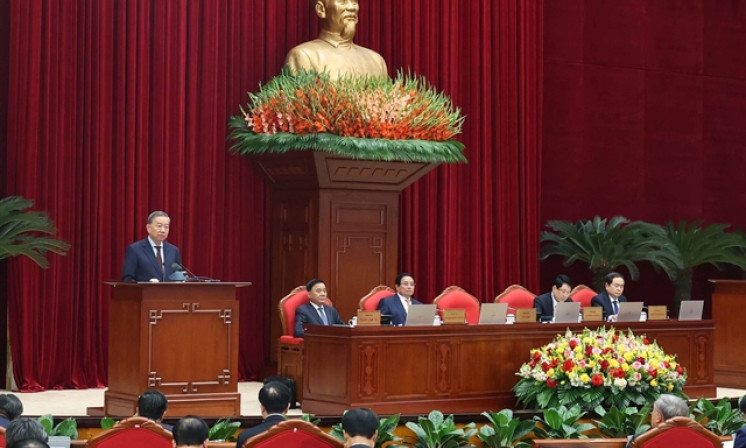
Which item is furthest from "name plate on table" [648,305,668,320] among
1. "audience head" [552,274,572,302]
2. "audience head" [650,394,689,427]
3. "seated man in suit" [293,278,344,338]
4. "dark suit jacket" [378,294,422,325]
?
"audience head" [650,394,689,427]

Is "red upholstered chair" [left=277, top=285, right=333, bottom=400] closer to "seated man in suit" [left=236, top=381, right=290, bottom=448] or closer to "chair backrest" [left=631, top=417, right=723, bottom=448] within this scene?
"seated man in suit" [left=236, top=381, right=290, bottom=448]

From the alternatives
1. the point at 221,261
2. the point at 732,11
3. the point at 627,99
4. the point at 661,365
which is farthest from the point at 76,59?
the point at 732,11

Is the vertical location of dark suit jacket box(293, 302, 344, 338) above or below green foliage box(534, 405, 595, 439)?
Answer: above

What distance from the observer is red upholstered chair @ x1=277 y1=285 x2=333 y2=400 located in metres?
8.98

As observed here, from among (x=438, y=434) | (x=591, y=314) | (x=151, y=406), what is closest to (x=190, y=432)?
(x=151, y=406)

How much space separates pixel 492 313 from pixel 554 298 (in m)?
1.39

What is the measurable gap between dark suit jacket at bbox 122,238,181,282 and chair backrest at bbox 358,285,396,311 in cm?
176

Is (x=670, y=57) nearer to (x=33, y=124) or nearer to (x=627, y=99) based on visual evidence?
(x=627, y=99)

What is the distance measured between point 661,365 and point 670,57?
5.86 meters

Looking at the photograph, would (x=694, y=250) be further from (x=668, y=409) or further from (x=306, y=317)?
(x=668, y=409)

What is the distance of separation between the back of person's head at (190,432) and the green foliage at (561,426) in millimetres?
2637

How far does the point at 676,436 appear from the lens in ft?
16.5

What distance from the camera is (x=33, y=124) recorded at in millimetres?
9625

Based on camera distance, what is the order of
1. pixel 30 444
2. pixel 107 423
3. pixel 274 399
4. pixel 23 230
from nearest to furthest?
1. pixel 30 444
2. pixel 274 399
3. pixel 107 423
4. pixel 23 230
